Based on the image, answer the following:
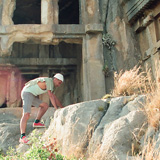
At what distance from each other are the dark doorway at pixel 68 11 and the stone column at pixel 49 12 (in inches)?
121

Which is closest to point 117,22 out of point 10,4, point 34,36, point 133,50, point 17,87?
point 133,50

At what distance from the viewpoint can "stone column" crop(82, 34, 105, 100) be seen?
871cm

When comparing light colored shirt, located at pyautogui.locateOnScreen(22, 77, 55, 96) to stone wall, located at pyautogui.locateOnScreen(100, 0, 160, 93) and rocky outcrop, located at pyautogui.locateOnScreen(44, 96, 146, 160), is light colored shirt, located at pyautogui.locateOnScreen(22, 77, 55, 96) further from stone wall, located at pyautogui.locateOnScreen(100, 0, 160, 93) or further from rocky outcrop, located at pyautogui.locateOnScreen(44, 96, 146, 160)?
stone wall, located at pyautogui.locateOnScreen(100, 0, 160, 93)

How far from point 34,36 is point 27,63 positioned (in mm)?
3339

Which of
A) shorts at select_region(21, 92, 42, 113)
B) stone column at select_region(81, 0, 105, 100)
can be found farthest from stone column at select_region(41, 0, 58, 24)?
shorts at select_region(21, 92, 42, 113)

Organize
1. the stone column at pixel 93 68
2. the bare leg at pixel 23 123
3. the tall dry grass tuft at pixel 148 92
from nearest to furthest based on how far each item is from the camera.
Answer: the tall dry grass tuft at pixel 148 92
the bare leg at pixel 23 123
the stone column at pixel 93 68

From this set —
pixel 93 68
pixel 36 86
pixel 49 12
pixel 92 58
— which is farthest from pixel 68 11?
pixel 36 86

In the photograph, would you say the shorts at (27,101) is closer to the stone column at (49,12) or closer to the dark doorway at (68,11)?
the stone column at (49,12)

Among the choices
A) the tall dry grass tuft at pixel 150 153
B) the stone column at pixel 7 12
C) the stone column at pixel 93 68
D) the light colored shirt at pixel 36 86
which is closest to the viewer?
the tall dry grass tuft at pixel 150 153

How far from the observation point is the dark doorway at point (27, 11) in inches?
501

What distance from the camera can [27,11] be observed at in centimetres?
1351

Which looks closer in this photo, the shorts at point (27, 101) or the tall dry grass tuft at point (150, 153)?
the tall dry grass tuft at point (150, 153)

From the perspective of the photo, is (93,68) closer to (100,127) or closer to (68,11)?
(100,127)

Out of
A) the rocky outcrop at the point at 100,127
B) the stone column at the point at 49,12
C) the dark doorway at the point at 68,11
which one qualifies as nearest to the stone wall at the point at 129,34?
the stone column at the point at 49,12
